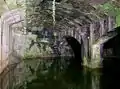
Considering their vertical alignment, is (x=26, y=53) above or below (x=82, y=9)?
below

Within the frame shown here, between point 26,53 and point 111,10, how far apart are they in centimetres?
725

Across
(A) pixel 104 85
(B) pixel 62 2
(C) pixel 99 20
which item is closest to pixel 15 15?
(B) pixel 62 2

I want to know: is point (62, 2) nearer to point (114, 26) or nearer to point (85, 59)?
point (114, 26)

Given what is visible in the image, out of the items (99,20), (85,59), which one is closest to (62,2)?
(99,20)

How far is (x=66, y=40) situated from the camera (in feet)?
44.2

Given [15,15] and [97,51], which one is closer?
[15,15]

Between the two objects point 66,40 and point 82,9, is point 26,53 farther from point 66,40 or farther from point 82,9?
point 82,9

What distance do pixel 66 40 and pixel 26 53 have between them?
241cm

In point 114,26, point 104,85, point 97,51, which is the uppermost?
point 114,26

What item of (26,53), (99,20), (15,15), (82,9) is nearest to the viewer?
(82,9)

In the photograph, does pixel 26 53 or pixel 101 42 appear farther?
pixel 26 53

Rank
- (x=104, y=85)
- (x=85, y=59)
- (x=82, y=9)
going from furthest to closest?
Result: (x=85, y=59)
(x=82, y=9)
(x=104, y=85)

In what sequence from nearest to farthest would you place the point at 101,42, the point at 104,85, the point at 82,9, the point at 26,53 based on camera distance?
the point at 104,85
the point at 82,9
the point at 101,42
the point at 26,53

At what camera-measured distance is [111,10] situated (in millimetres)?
6723
